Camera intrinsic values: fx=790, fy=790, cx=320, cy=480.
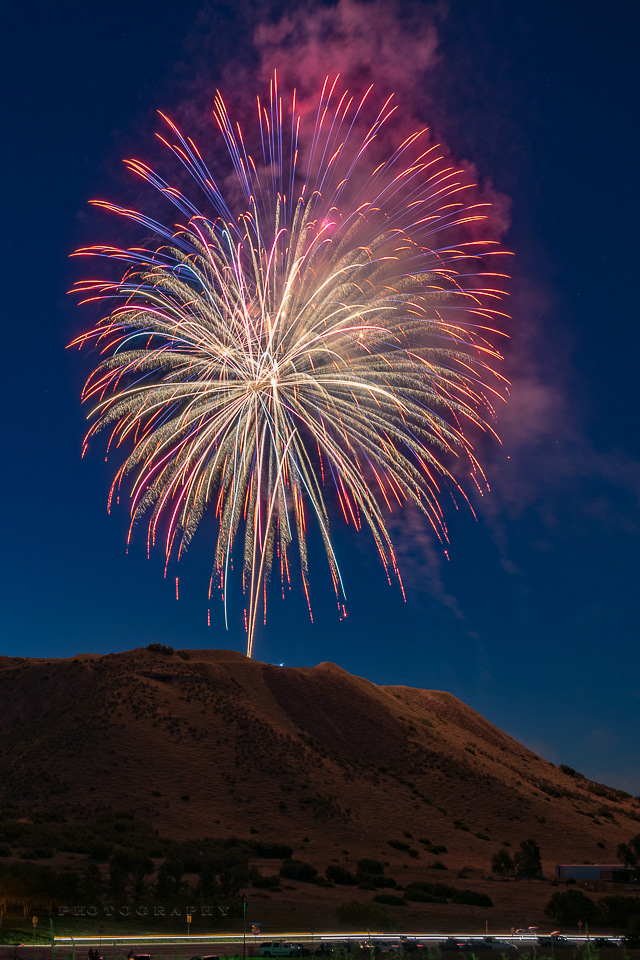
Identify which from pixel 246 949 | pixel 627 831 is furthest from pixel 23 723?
pixel 627 831

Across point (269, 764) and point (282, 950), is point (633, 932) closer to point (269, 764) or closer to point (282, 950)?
point (282, 950)

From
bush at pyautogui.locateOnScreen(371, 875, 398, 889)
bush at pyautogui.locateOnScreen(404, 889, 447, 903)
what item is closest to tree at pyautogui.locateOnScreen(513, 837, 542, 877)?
bush at pyautogui.locateOnScreen(371, 875, 398, 889)

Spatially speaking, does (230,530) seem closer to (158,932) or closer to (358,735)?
(158,932)

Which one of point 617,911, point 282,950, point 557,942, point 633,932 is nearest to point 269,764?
point 617,911

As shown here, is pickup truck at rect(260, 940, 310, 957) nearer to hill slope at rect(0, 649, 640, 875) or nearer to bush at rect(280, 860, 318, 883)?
bush at rect(280, 860, 318, 883)

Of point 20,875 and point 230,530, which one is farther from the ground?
point 230,530

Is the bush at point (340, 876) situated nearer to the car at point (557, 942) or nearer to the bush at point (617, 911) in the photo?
the bush at point (617, 911)
